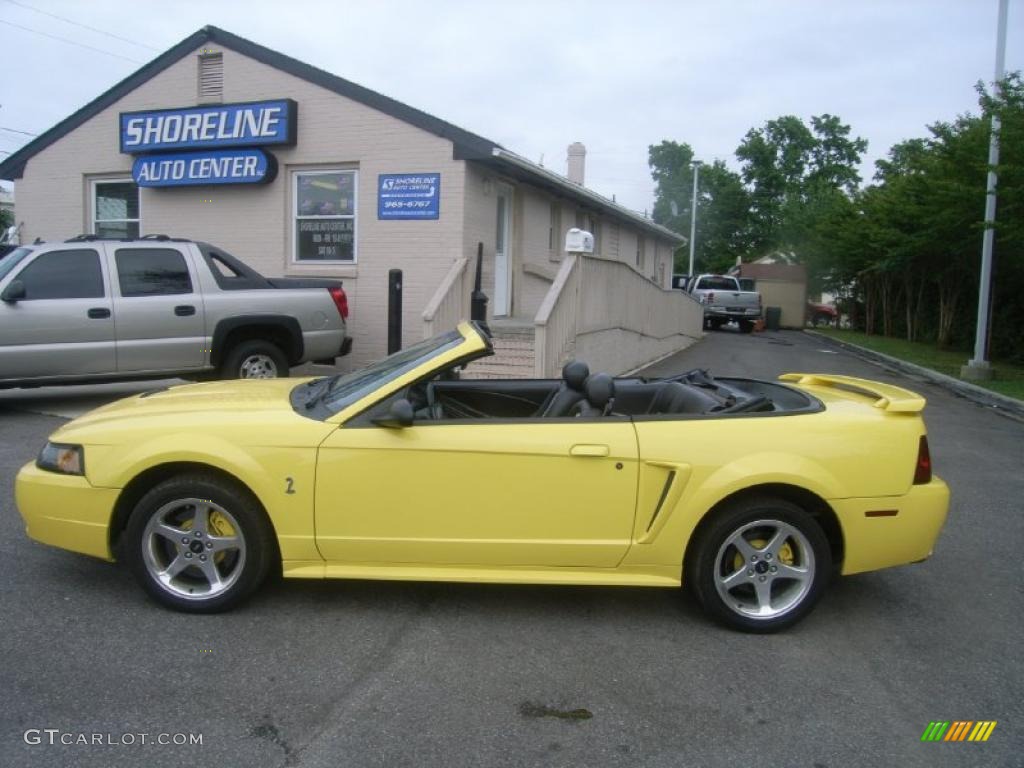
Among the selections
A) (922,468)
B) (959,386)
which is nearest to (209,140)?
(922,468)

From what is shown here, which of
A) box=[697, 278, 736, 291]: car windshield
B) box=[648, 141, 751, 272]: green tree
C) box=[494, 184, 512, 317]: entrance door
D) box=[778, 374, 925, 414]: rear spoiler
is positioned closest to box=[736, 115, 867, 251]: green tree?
box=[648, 141, 751, 272]: green tree

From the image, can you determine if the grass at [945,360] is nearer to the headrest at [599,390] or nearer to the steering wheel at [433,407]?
the headrest at [599,390]

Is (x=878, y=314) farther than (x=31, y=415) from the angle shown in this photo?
Yes

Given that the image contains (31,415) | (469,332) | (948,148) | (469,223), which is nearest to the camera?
(469,332)

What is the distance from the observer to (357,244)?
40.9 ft

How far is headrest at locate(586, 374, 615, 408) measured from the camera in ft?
13.9

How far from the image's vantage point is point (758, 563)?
4.02m

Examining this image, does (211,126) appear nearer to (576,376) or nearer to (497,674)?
(576,376)

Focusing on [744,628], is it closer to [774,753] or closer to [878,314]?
[774,753]

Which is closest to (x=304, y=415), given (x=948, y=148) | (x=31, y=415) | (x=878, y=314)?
(x=31, y=415)

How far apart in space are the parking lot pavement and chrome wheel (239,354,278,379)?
4.89 meters

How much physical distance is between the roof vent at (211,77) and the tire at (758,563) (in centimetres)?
1183

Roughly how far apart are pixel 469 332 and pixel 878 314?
3173 cm

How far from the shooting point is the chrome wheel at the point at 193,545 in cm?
398
